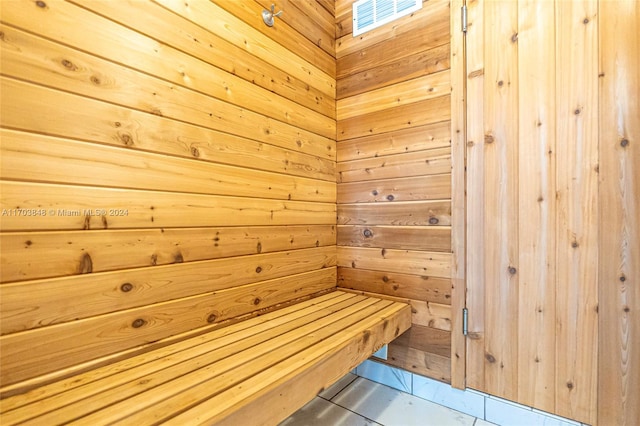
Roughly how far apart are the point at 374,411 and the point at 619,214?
146 centimetres

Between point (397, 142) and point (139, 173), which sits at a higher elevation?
point (397, 142)

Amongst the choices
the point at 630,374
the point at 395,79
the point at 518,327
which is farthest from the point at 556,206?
the point at 395,79

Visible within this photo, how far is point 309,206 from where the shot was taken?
185 cm

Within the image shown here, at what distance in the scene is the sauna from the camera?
2.86 ft

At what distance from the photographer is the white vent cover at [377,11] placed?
1.77m

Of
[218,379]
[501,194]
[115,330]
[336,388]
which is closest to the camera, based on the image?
[218,379]

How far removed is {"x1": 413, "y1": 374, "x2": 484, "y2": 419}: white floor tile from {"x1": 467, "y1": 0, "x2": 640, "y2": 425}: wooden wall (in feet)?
0.33

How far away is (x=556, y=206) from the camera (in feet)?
4.41

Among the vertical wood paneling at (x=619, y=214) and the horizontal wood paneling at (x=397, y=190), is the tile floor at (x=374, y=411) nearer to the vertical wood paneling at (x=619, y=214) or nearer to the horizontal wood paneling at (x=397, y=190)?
the vertical wood paneling at (x=619, y=214)

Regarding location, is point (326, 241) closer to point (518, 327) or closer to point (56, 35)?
point (518, 327)

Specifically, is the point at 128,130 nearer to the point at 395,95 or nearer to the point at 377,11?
the point at 395,95

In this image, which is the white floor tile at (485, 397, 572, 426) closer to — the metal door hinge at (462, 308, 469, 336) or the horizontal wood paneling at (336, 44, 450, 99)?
the metal door hinge at (462, 308, 469, 336)

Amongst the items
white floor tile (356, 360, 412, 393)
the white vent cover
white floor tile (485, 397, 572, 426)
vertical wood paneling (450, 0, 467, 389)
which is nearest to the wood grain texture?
the white vent cover

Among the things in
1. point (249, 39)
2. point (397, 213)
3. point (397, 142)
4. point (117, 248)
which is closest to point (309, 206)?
point (397, 213)
